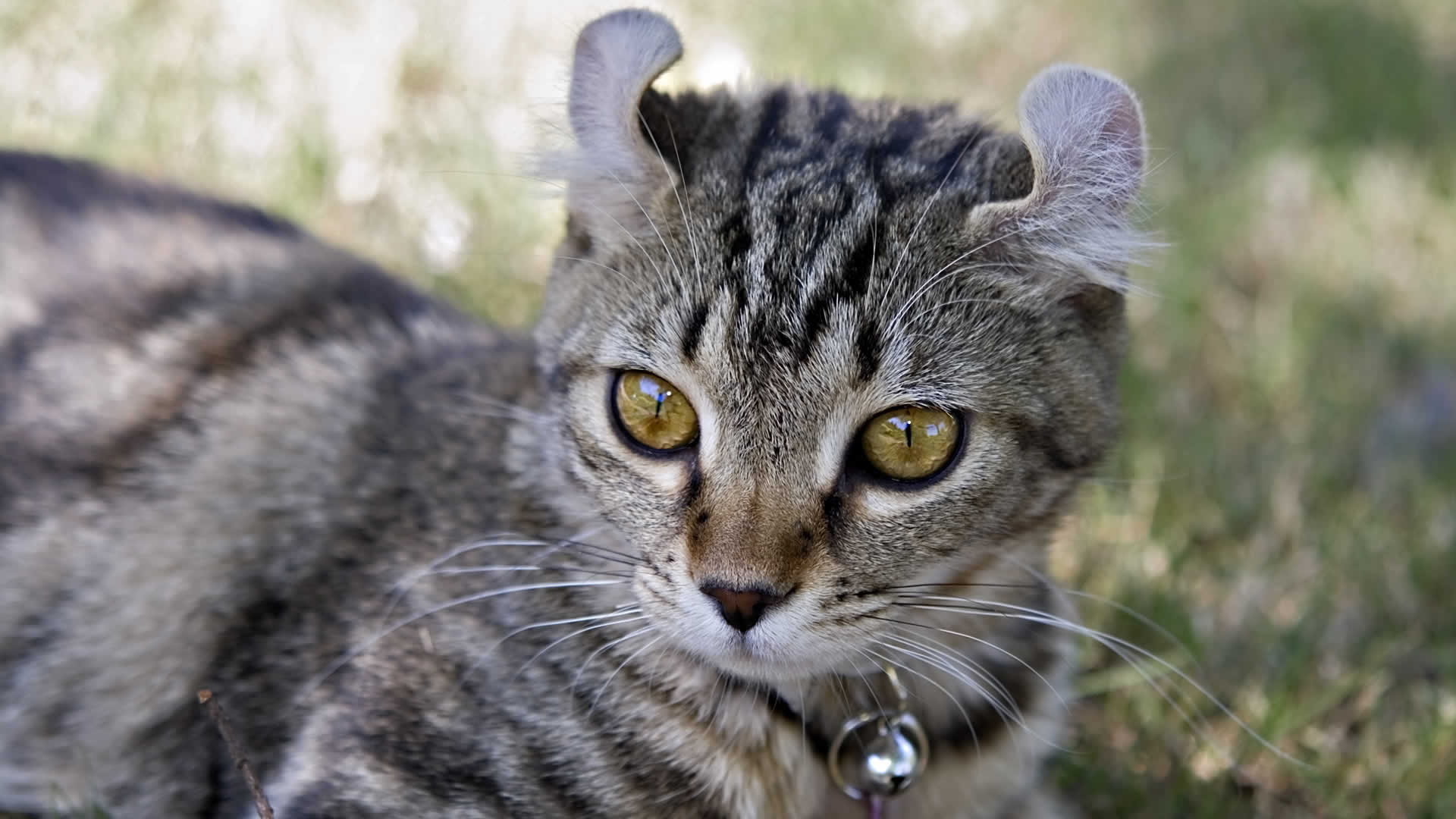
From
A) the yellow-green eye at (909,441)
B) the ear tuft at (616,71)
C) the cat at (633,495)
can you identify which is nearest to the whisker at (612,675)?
the cat at (633,495)

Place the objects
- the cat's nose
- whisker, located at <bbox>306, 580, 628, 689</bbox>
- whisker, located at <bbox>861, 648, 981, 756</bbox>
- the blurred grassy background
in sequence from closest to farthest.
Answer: the cat's nose
whisker, located at <bbox>861, 648, 981, 756</bbox>
whisker, located at <bbox>306, 580, 628, 689</bbox>
the blurred grassy background

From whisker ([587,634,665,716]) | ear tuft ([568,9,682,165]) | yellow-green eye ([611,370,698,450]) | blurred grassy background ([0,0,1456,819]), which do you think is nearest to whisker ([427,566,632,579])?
whisker ([587,634,665,716])

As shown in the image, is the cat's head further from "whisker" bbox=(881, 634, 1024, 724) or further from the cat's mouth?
"whisker" bbox=(881, 634, 1024, 724)

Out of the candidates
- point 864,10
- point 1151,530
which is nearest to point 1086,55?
point 864,10

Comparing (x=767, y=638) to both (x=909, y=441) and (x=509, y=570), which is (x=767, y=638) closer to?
(x=909, y=441)

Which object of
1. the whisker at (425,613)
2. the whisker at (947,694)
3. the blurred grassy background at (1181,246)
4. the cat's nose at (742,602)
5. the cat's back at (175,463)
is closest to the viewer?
the cat's nose at (742,602)

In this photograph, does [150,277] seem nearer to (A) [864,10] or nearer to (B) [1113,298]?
(B) [1113,298]

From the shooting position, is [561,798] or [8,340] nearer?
[561,798]

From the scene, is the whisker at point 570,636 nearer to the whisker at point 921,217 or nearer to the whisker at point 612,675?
the whisker at point 612,675
